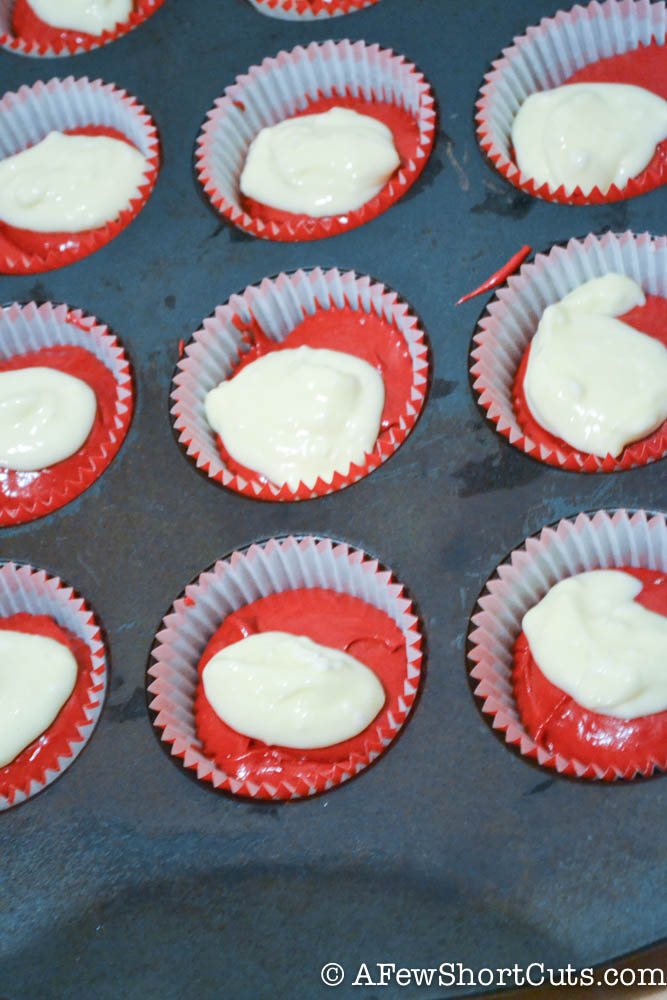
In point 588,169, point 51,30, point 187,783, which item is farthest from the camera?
point 51,30

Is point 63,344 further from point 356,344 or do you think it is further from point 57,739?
point 57,739

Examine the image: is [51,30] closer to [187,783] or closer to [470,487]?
[470,487]

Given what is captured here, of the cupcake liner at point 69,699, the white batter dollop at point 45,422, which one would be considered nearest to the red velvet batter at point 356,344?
the white batter dollop at point 45,422

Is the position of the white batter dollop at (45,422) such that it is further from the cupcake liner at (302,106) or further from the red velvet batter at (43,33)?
the red velvet batter at (43,33)

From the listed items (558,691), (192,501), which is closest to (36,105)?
(192,501)

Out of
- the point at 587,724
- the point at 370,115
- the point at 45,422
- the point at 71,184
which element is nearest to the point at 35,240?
the point at 71,184
